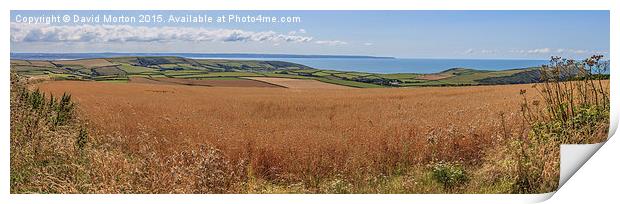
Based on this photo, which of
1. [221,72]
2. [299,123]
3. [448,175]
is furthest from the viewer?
[221,72]

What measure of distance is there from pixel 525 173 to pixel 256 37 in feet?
11.4

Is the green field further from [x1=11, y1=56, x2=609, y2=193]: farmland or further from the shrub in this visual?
the shrub

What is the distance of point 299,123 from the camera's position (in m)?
13.8

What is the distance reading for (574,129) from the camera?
45.0 feet

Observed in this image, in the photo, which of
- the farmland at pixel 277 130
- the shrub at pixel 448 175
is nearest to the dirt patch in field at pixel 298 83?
the farmland at pixel 277 130

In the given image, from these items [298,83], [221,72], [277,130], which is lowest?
[277,130]

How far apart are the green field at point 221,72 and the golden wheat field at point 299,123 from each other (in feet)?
0.36

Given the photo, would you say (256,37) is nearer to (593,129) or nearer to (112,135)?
(112,135)

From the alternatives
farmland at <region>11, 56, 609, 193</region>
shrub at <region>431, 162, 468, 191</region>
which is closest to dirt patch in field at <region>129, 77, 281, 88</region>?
farmland at <region>11, 56, 609, 193</region>

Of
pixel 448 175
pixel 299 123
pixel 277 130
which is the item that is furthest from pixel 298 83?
pixel 448 175

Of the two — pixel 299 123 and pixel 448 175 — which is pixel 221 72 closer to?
pixel 299 123

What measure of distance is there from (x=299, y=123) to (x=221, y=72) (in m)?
1.11

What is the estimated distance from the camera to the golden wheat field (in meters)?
13.6

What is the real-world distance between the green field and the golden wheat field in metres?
0.11
